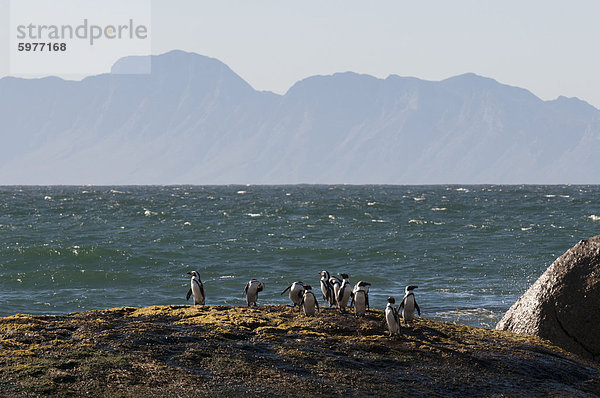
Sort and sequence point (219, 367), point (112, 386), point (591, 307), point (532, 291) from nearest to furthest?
point (112, 386)
point (219, 367)
point (591, 307)
point (532, 291)

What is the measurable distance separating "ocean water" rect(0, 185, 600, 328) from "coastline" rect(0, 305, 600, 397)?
6843 mm

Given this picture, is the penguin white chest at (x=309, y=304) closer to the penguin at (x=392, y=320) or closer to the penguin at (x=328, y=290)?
the penguin at (x=392, y=320)

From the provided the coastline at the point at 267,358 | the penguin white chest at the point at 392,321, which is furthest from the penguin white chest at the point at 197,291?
the penguin white chest at the point at 392,321

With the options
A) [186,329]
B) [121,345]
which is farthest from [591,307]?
[121,345]

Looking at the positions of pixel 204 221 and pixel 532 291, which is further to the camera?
pixel 204 221

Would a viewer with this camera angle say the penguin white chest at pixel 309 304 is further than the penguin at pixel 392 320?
Yes

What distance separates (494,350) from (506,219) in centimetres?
5340

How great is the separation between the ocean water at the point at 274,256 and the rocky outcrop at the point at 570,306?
14.3 ft

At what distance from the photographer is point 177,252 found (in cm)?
3931

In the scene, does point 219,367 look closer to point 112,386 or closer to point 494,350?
point 112,386

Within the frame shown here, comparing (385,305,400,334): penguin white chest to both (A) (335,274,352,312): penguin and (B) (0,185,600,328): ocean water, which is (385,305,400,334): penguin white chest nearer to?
(A) (335,274,352,312): penguin

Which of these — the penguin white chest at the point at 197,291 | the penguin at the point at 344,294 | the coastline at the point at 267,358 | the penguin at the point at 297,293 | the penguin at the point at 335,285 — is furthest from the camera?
the penguin white chest at the point at 197,291

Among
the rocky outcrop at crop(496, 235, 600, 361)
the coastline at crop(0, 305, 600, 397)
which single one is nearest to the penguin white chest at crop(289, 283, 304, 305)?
the coastline at crop(0, 305, 600, 397)

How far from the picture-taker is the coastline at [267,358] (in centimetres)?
934
